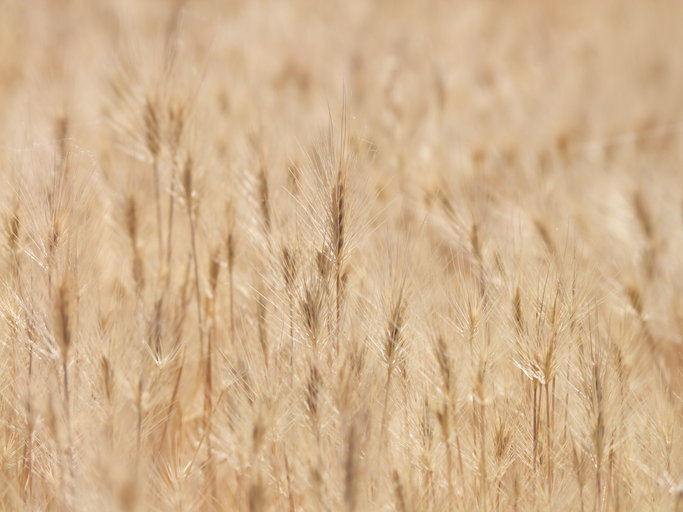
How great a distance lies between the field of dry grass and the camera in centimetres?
103

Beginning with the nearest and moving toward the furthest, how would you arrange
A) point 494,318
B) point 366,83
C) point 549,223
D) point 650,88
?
point 494,318
point 549,223
point 366,83
point 650,88

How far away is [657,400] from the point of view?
1186mm

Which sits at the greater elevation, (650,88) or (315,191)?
(650,88)

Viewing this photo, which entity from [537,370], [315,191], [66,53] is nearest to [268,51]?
[66,53]

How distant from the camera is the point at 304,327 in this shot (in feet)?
3.62

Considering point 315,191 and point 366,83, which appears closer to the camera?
point 315,191

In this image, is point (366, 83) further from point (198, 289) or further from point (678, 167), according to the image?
point (198, 289)

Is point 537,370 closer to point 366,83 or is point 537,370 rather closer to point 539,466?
point 539,466

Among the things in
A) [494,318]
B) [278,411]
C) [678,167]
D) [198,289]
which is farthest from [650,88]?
[278,411]

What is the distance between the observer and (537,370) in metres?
1.14

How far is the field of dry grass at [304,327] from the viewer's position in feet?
3.39

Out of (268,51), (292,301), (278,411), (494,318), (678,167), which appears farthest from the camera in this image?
(268,51)

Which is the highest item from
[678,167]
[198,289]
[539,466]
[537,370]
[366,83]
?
[366,83]

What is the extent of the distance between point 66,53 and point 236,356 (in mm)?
1906
